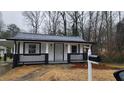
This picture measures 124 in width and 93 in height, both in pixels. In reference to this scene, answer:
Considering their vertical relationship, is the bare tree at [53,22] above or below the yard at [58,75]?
above

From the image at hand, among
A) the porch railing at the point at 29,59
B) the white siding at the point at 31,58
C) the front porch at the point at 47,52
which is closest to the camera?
the porch railing at the point at 29,59

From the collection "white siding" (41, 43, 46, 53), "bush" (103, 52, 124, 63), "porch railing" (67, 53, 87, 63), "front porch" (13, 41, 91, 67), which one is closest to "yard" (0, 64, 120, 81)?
"front porch" (13, 41, 91, 67)

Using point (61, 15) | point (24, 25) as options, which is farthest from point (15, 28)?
point (61, 15)

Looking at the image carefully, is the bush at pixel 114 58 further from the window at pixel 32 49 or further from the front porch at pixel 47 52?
the window at pixel 32 49

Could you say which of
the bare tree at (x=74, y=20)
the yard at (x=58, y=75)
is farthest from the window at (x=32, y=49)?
the bare tree at (x=74, y=20)

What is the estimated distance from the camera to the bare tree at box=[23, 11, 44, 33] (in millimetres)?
28219

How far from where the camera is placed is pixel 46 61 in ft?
56.5

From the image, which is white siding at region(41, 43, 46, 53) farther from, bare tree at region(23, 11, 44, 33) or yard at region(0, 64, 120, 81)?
bare tree at region(23, 11, 44, 33)

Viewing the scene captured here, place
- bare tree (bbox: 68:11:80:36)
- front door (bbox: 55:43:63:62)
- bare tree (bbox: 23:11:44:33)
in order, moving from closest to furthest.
→ 1. front door (bbox: 55:43:63:62)
2. bare tree (bbox: 68:11:80:36)
3. bare tree (bbox: 23:11:44:33)

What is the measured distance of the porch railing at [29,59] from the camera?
16.3 metres

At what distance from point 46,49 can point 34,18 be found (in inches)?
506

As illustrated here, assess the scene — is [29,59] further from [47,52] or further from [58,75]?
[58,75]

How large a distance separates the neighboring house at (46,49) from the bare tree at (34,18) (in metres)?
9.21
